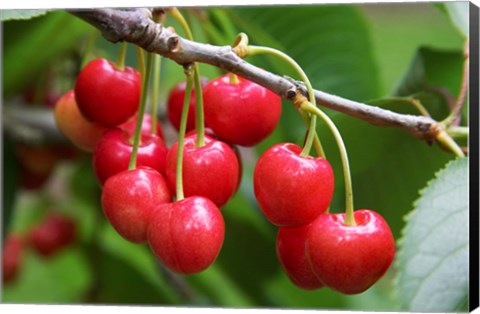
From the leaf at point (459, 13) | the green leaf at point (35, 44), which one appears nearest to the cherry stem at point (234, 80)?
the leaf at point (459, 13)

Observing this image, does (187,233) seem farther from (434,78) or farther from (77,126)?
(434,78)

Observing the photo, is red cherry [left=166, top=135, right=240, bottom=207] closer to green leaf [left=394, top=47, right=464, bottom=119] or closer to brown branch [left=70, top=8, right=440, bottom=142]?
brown branch [left=70, top=8, right=440, bottom=142]

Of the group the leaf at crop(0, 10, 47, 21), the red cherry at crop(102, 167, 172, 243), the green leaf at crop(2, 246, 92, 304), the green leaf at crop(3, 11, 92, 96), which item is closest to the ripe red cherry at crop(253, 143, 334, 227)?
the red cherry at crop(102, 167, 172, 243)

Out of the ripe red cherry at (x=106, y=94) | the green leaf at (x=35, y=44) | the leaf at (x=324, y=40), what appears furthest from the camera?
the green leaf at (x=35, y=44)

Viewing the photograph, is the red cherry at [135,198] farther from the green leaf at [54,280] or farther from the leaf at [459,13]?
the green leaf at [54,280]

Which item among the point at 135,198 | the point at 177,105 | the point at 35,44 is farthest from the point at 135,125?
the point at 35,44

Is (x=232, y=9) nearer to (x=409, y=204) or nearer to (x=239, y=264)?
(x=409, y=204)
